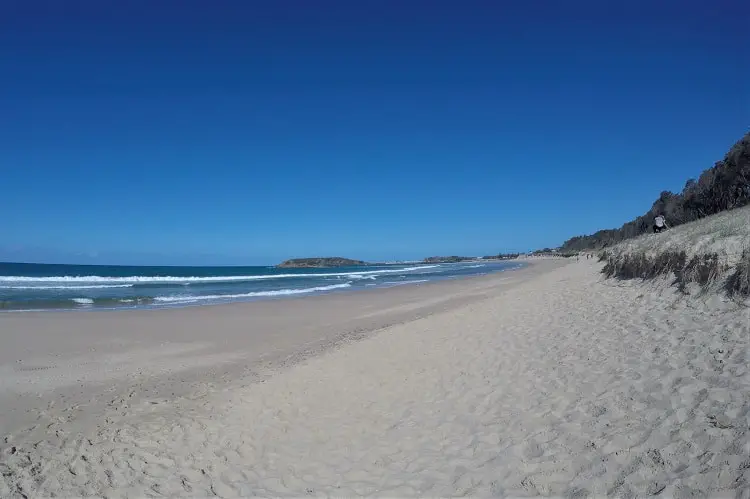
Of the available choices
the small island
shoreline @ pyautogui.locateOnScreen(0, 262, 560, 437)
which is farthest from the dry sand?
the small island

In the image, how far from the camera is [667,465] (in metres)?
3.31

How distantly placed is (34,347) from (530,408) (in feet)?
39.3

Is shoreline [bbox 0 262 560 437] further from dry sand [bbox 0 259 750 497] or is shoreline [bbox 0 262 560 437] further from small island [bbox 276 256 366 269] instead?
small island [bbox 276 256 366 269]

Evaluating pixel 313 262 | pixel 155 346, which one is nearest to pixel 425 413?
pixel 155 346

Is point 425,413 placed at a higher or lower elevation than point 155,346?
lower

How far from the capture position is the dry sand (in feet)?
12.1

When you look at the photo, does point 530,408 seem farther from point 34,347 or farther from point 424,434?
point 34,347

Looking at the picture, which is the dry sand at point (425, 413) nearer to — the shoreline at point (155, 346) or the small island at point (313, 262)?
the shoreline at point (155, 346)

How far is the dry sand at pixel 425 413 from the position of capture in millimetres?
3701

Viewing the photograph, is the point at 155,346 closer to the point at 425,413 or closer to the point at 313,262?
the point at 425,413

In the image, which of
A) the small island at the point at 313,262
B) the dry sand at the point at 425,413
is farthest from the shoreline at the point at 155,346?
the small island at the point at 313,262

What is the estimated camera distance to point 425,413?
5.53 m

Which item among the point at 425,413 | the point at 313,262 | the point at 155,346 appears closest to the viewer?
the point at 425,413

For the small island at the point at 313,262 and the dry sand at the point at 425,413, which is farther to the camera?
the small island at the point at 313,262
